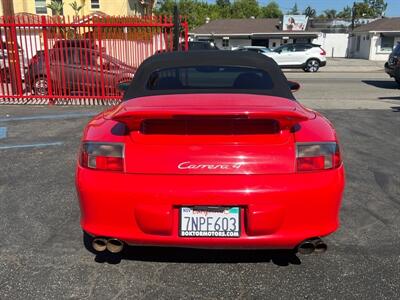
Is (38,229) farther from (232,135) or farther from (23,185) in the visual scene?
(232,135)

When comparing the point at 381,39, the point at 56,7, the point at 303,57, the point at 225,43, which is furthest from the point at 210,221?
the point at 225,43

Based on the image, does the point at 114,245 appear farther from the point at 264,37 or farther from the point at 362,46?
the point at 264,37

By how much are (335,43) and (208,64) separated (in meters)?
48.2

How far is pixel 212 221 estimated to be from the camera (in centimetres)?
250

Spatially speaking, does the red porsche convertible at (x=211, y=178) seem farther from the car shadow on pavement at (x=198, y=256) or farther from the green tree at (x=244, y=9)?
the green tree at (x=244, y=9)

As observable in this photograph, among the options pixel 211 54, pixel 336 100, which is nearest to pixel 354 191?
pixel 211 54

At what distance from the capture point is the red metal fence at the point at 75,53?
10.2 meters

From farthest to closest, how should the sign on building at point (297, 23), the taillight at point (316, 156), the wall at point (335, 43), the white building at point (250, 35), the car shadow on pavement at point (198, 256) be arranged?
the wall at point (335, 43) → the sign on building at point (297, 23) → the white building at point (250, 35) → the car shadow on pavement at point (198, 256) → the taillight at point (316, 156)

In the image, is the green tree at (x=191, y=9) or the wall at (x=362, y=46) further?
the green tree at (x=191, y=9)

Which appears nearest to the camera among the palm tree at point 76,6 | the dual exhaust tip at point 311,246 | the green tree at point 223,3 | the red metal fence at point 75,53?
the dual exhaust tip at point 311,246

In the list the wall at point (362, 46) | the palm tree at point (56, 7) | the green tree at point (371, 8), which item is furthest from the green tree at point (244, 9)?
the palm tree at point (56, 7)

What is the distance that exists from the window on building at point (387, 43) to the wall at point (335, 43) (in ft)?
26.4

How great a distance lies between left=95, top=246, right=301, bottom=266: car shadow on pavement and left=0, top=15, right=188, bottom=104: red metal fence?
7.87 metres

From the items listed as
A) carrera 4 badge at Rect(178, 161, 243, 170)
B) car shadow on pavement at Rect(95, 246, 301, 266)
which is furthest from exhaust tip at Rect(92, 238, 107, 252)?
carrera 4 badge at Rect(178, 161, 243, 170)
